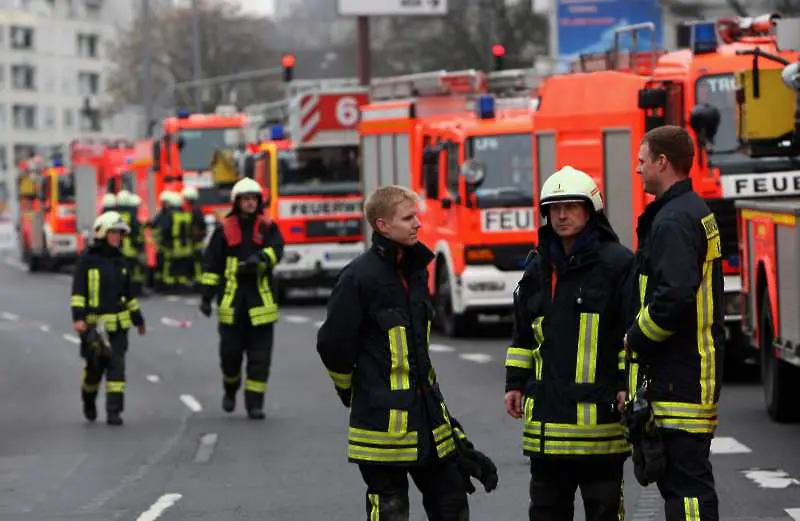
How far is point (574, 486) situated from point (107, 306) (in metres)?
9.38

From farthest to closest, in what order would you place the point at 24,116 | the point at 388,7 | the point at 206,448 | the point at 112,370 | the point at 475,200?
the point at 24,116, the point at 388,7, the point at 475,200, the point at 112,370, the point at 206,448

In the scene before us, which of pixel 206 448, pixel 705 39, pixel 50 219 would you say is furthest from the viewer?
pixel 50 219

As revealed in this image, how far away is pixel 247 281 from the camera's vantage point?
17156mm

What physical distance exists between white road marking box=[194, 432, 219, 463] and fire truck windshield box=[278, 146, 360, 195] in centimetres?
1677

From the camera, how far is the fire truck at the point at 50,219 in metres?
54.4

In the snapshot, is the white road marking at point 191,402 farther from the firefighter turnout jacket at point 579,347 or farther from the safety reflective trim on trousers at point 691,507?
the safety reflective trim on trousers at point 691,507

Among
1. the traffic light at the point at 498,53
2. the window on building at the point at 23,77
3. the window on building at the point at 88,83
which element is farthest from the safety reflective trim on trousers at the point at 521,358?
the window on building at the point at 88,83

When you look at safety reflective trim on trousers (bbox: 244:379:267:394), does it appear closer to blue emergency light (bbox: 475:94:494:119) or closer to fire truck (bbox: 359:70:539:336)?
fire truck (bbox: 359:70:539:336)

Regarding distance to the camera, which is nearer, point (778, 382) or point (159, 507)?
point (159, 507)

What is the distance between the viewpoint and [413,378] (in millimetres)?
8570

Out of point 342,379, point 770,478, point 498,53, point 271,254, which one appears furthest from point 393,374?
point 498,53

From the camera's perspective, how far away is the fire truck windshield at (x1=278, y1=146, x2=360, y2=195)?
32938mm

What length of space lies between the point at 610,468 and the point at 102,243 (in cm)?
957

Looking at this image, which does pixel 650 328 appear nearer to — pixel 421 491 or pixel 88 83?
pixel 421 491
